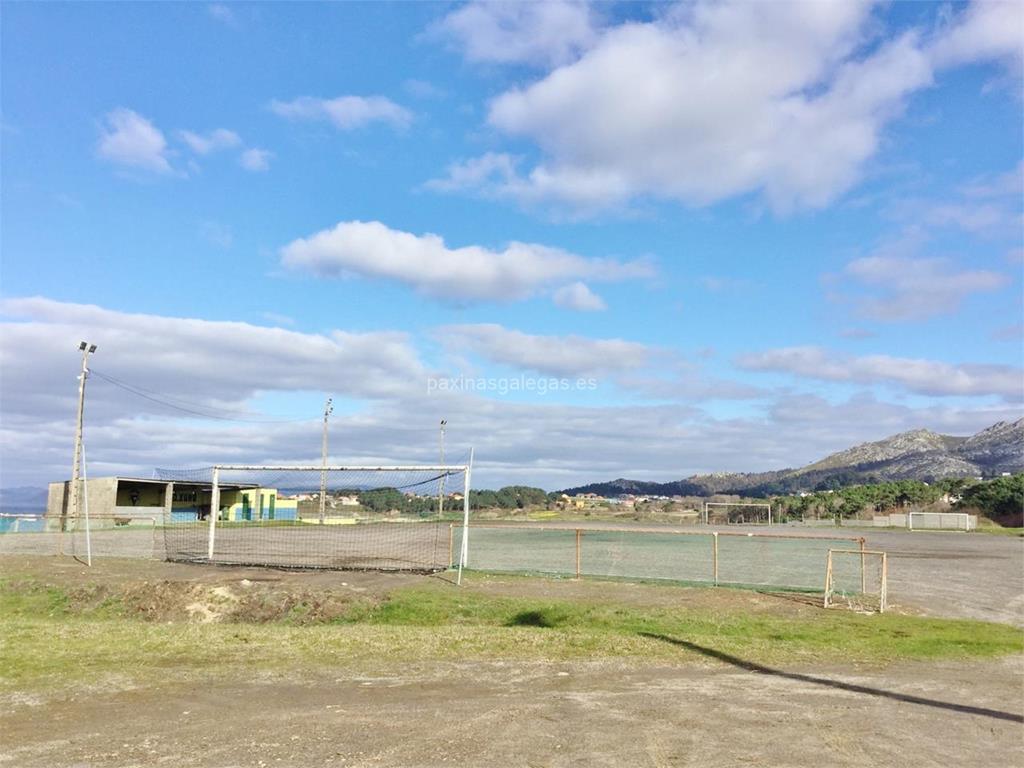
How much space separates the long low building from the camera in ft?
197

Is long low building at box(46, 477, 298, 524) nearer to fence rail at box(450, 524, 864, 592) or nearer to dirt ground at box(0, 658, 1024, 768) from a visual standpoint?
fence rail at box(450, 524, 864, 592)

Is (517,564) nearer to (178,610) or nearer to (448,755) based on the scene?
(178,610)

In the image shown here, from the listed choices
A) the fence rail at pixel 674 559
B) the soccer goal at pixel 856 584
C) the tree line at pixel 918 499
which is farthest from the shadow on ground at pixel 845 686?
the tree line at pixel 918 499

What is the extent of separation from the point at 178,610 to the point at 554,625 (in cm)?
827

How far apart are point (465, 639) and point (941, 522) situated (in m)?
67.5

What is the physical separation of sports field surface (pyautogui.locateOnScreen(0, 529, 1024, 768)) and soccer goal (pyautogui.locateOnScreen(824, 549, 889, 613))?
55 cm

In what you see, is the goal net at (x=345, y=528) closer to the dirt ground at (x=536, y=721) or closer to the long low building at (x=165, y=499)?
the dirt ground at (x=536, y=721)

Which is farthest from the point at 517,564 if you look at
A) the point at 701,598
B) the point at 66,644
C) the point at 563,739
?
the point at 563,739

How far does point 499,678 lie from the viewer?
9.80m

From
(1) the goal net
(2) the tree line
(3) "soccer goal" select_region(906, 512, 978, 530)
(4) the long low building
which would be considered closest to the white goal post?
(1) the goal net

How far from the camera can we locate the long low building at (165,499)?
197 feet

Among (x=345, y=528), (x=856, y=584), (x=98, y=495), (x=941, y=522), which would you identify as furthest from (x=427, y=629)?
(x=941, y=522)

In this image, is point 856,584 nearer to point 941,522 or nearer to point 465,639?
point 465,639

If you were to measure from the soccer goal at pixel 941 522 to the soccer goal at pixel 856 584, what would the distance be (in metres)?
42.8
